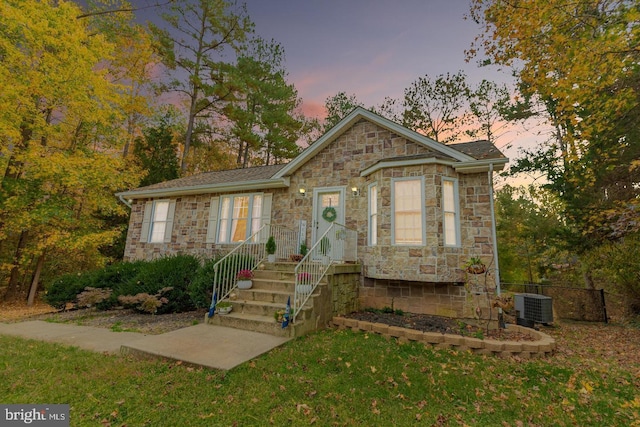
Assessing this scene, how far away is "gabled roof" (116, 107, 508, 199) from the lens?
667 centimetres

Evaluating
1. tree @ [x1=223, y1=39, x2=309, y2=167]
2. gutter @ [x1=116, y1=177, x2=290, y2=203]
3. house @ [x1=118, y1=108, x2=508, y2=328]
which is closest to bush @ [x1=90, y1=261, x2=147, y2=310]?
house @ [x1=118, y1=108, x2=508, y2=328]

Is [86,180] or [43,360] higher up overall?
[86,180]

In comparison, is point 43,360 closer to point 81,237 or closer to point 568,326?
point 81,237

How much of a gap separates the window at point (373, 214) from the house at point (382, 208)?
1.1 inches

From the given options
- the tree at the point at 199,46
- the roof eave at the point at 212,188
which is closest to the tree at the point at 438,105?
the tree at the point at 199,46

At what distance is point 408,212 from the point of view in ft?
22.4

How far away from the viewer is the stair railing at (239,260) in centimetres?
634

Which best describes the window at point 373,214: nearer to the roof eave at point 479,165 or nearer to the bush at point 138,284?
the roof eave at point 479,165

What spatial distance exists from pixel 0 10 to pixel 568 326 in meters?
18.8

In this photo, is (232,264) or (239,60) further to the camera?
(239,60)

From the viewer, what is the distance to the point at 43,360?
3830mm

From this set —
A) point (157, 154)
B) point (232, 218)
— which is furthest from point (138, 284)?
point (157, 154)

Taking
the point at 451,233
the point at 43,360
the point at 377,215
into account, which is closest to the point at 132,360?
the point at 43,360

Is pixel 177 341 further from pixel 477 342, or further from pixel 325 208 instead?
pixel 325 208
